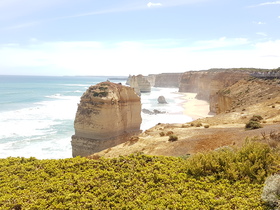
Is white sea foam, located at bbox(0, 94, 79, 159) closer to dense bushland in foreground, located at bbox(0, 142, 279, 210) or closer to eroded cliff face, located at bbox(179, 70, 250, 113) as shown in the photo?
dense bushland in foreground, located at bbox(0, 142, 279, 210)

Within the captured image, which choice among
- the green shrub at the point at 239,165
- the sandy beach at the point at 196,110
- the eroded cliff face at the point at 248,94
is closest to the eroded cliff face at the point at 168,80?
the sandy beach at the point at 196,110

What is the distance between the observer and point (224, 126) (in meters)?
19.8

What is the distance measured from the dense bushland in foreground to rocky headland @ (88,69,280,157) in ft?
16.2

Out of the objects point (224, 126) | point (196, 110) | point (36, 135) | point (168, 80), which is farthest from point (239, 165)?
point (168, 80)

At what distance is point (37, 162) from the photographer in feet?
29.5

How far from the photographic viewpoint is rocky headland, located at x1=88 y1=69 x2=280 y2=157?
14.0m

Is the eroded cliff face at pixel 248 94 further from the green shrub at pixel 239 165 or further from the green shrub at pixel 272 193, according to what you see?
the green shrub at pixel 272 193

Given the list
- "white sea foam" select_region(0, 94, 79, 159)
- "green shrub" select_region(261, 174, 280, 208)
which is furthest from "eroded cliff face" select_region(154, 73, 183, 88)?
"green shrub" select_region(261, 174, 280, 208)

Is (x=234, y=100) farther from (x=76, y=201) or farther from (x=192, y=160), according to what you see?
(x=76, y=201)

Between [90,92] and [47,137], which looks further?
[47,137]

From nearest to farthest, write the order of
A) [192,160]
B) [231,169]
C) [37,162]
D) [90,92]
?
1. [231,169]
2. [192,160]
3. [37,162]
4. [90,92]

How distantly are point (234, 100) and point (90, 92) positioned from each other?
2640 centimetres

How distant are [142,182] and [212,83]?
223ft

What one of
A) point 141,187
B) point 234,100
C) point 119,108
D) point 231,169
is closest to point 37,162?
point 141,187
